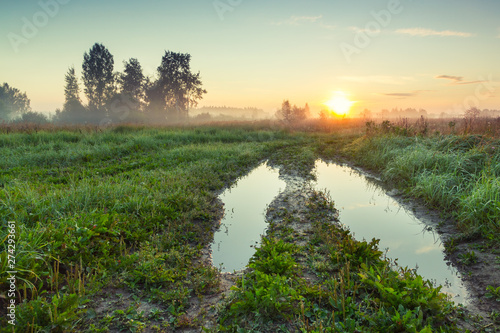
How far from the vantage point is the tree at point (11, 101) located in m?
64.4

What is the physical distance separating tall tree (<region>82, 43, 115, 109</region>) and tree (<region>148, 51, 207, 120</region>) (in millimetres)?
7563

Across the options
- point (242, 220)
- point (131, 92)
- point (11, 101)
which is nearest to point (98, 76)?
point (131, 92)

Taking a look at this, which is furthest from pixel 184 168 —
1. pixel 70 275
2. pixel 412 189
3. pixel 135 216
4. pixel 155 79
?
pixel 155 79

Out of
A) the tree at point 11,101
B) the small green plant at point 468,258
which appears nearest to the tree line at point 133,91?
the tree at point 11,101

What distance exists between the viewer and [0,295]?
8.48ft

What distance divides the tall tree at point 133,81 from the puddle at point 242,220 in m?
47.5

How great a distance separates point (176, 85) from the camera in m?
45.0

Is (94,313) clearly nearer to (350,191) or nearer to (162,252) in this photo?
(162,252)

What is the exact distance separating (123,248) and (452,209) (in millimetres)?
7013

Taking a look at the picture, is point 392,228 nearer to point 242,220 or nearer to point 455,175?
point 455,175

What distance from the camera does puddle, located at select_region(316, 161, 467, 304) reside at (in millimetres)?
3836

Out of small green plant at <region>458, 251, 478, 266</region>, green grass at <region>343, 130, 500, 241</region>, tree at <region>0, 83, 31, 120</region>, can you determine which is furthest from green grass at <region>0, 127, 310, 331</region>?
tree at <region>0, 83, 31, 120</region>

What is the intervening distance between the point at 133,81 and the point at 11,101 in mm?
49962

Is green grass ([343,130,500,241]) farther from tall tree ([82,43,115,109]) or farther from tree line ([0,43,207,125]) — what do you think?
tall tree ([82,43,115,109])
